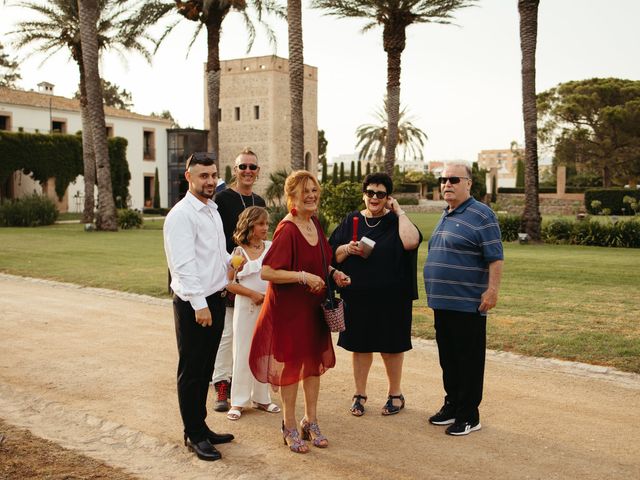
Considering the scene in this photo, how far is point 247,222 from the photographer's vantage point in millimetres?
4973

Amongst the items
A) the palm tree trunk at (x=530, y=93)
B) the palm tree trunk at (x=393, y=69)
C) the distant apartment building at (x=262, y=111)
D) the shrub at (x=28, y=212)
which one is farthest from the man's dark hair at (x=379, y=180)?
the distant apartment building at (x=262, y=111)

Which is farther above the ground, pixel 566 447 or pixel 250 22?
pixel 250 22

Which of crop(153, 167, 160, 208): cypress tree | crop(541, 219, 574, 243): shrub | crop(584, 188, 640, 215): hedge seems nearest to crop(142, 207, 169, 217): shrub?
crop(153, 167, 160, 208): cypress tree

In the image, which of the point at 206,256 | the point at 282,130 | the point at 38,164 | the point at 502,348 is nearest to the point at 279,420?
the point at 206,256

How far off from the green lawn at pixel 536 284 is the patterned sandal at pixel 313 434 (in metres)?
3.01

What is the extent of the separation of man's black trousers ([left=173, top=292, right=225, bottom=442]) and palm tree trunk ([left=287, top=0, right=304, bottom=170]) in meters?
15.5

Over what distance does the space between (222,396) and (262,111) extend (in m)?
51.4

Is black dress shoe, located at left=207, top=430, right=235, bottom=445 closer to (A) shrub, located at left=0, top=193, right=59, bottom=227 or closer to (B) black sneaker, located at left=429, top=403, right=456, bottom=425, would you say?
(B) black sneaker, located at left=429, top=403, right=456, bottom=425

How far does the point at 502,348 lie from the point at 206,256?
3.73 m

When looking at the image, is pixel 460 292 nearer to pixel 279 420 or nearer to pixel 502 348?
pixel 279 420

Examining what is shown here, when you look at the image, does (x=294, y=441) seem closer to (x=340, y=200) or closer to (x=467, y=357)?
(x=467, y=357)

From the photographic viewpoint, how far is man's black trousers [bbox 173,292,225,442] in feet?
13.7

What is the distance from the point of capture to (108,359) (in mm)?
6555

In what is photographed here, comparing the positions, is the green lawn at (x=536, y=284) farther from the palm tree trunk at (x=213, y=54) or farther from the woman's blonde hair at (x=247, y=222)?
the palm tree trunk at (x=213, y=54)
